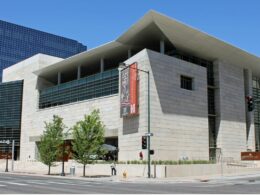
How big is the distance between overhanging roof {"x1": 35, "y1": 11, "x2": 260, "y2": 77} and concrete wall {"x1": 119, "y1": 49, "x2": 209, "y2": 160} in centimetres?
317

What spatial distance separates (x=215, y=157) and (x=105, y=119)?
18.3 m

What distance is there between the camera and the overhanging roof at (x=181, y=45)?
53072 millimetres

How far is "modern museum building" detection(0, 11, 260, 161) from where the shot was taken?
53.3 metres

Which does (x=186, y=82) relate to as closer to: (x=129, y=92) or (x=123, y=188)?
(x=129, y=92)

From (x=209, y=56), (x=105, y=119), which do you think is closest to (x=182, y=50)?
(x=209, y=56)

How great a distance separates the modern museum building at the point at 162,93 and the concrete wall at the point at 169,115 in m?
0.13

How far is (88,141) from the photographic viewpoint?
4512cm

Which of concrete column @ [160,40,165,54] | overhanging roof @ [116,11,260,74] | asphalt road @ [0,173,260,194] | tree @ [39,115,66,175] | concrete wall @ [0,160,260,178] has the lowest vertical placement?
asphalt road @ [0,173,260,194]

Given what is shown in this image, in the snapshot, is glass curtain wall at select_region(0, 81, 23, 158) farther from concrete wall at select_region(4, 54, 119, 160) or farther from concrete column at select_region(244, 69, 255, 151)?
concrete column at select_region(244, 69, 255, 151)

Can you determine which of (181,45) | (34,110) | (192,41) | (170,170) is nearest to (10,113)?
(34,110)

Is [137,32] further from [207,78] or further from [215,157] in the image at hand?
[215,157]

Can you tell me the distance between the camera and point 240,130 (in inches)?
2598

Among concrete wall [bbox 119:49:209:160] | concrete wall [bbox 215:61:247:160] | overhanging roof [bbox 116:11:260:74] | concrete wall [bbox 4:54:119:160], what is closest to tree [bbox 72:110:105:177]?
concrete wall [bbox 119:49:209:160]

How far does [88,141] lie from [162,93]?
14050 millimetres
